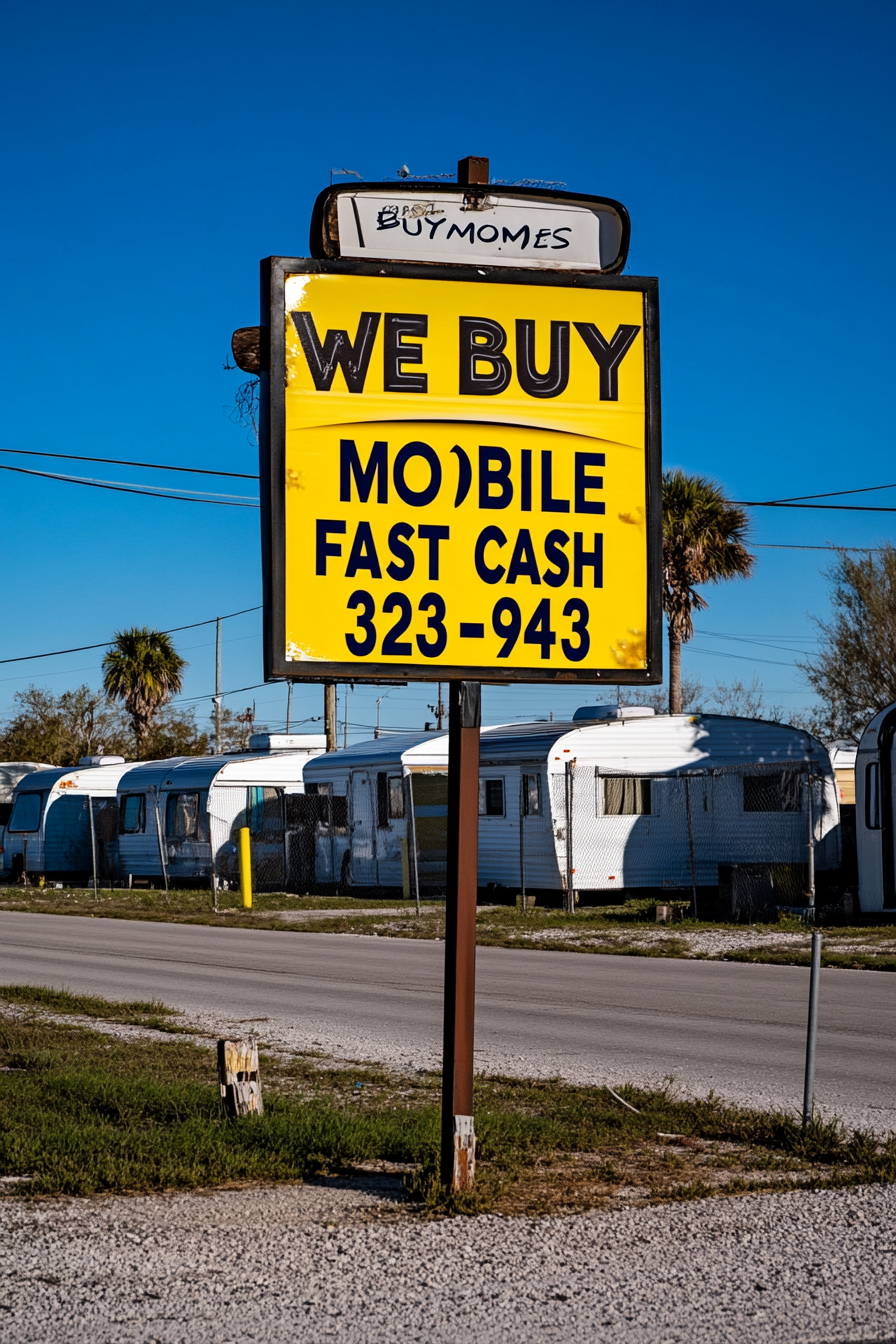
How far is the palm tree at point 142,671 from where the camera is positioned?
2112 inches

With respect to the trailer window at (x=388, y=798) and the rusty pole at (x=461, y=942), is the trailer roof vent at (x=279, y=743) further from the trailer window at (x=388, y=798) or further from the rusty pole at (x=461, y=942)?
the rusty pole at (x=461, y=942)

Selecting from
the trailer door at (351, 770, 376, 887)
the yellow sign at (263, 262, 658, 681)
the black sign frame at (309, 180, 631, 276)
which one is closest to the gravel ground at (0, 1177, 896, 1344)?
the yellow sign at (263, 262, 658, 681)

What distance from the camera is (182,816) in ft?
108

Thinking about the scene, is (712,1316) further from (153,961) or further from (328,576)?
(153,961)

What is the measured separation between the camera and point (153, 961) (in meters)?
17.8

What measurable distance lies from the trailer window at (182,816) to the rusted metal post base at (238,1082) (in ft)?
82.5

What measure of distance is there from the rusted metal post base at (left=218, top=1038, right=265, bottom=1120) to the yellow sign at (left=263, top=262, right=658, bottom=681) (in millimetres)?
2194

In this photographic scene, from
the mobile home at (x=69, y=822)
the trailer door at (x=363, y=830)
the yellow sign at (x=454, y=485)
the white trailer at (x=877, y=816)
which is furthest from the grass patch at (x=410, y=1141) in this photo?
the mobile home at (x=69, y=822)

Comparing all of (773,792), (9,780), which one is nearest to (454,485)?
(773,792)

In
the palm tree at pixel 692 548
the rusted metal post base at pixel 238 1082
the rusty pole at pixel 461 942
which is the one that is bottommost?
the rusted metal post base at pixel 238 1082

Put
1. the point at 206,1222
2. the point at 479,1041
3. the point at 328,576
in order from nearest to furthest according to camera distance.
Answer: the point at 206,1222
the point at 328,576
the point at 479,1041

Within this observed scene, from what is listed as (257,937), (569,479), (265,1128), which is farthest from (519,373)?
(257,937)

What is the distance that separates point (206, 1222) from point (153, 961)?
12422mm

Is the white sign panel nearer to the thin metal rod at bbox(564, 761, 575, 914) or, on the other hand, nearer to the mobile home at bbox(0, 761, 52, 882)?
the thin metal rod at bbox(564, 761, 575, 914)
